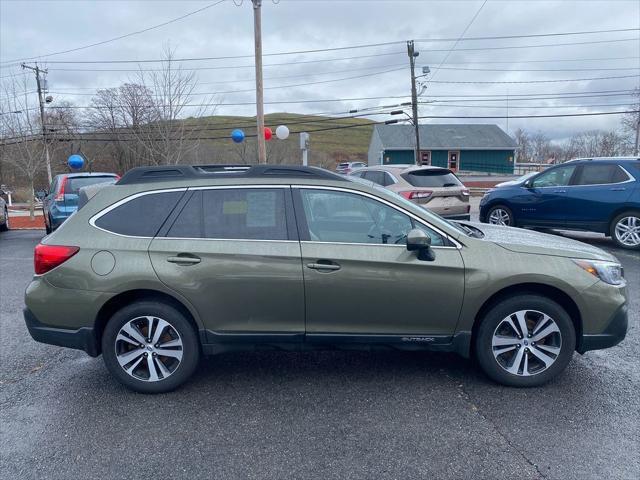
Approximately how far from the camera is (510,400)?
3.42 m

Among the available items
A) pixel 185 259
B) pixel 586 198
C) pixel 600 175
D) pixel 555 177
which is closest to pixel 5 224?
pixel 185 259

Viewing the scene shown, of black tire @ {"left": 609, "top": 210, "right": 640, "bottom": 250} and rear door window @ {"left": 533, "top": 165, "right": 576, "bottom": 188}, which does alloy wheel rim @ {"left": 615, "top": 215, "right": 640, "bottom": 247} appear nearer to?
black tire @ {"left": 609, "top": 210, "right": 640, "bottom": 250}

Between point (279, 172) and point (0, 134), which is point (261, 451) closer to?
point (279, 172)

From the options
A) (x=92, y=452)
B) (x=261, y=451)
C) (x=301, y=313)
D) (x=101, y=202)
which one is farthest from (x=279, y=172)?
(x=92, y=452)

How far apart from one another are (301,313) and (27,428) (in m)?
A: 2.04

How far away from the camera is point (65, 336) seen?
11.6 ft

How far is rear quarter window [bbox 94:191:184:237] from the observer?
3594mm

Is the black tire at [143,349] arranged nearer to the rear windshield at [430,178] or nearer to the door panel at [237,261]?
the door panel at [237,261]

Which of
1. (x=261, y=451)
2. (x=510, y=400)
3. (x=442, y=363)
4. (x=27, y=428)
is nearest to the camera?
(x=261, y=451)

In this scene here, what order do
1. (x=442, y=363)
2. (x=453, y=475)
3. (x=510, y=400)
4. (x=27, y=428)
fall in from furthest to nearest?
(x=442, y=363) → (x=510, y=400) → (x=27, y=428) → (x=453, y=475)

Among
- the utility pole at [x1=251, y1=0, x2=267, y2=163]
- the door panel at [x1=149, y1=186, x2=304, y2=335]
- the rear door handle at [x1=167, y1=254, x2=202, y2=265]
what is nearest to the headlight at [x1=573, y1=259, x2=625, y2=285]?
the door panel at [x1=149, y1=186, x2=304, y2=335]

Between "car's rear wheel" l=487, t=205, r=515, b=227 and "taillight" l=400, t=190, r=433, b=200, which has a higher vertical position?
"taillight" l=400, t=190, r=433, b=200

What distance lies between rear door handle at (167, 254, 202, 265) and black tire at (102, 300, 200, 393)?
37cm

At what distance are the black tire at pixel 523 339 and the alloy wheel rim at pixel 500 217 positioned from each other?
7.44 metres
